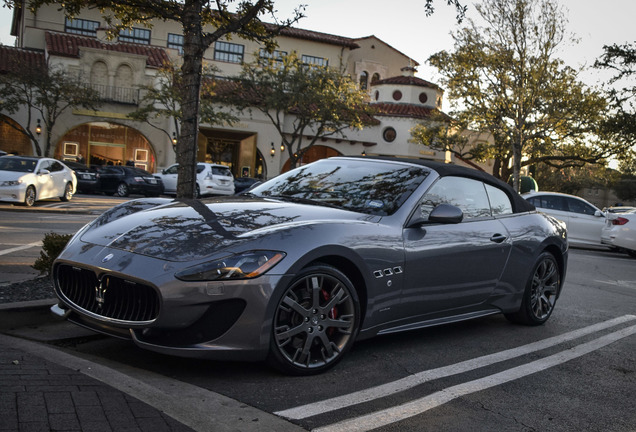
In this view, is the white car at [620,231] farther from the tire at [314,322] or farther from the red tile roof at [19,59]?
the red tile roof at [19,59]

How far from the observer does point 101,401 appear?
3.46 m

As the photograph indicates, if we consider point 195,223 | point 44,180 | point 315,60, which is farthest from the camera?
point 315,60

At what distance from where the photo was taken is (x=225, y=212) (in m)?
4.77

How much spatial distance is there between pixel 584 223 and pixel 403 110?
1297 inches

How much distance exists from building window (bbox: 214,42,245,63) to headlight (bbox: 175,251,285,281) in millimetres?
45443

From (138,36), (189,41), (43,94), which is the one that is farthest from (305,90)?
(189,41)

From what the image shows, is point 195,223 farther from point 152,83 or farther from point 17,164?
point 152,83

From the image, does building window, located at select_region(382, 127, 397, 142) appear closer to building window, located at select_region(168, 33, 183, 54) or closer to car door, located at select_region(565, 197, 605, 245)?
building window, located at select_region(168, 33, 183, 54)

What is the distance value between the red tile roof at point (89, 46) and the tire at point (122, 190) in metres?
11.1

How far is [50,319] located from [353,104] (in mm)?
32668

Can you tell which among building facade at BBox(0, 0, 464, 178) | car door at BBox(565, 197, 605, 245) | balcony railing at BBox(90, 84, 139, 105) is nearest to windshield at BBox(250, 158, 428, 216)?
car door at BBox(565, 197, 605, 245)

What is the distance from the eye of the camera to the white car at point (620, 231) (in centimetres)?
1795

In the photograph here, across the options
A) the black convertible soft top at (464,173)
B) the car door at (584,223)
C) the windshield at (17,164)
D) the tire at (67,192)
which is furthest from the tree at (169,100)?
the black convertible soft top at (464,173)

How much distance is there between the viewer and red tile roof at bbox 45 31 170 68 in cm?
3903
